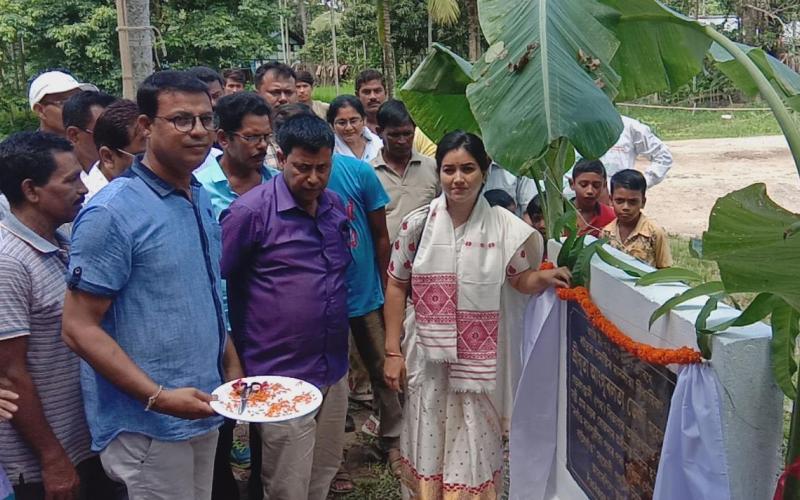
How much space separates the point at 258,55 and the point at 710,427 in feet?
64.1

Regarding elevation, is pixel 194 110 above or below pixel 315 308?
above

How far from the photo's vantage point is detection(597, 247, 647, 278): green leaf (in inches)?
97.6

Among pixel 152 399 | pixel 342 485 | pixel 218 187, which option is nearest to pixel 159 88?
pixel 152 399

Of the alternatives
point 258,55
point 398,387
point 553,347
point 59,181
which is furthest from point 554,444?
point 258,55

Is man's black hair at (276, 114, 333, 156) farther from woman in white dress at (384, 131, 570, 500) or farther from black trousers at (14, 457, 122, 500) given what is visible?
black trousers at (14, 457, 122, 500)

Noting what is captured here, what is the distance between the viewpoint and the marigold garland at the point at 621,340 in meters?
2.02

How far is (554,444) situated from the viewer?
3102 mm

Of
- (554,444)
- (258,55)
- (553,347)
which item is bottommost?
(554,444)

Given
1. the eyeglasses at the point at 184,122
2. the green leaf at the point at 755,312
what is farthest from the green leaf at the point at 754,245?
the eyeglasses at the point at 184,122

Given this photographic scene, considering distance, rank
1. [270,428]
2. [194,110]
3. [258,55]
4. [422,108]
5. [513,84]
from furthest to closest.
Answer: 1. [258,55]
2. [422,108]
3. [270,428]
4. [194,110]
5. [513,84]

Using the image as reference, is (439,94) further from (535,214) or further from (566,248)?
(535,214)

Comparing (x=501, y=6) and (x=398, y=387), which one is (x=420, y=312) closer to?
(x=398, y=387)

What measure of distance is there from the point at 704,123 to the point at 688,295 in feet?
62.4

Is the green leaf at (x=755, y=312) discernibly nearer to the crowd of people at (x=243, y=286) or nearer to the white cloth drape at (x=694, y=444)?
the white cloth drape at (x=694, y=444)
